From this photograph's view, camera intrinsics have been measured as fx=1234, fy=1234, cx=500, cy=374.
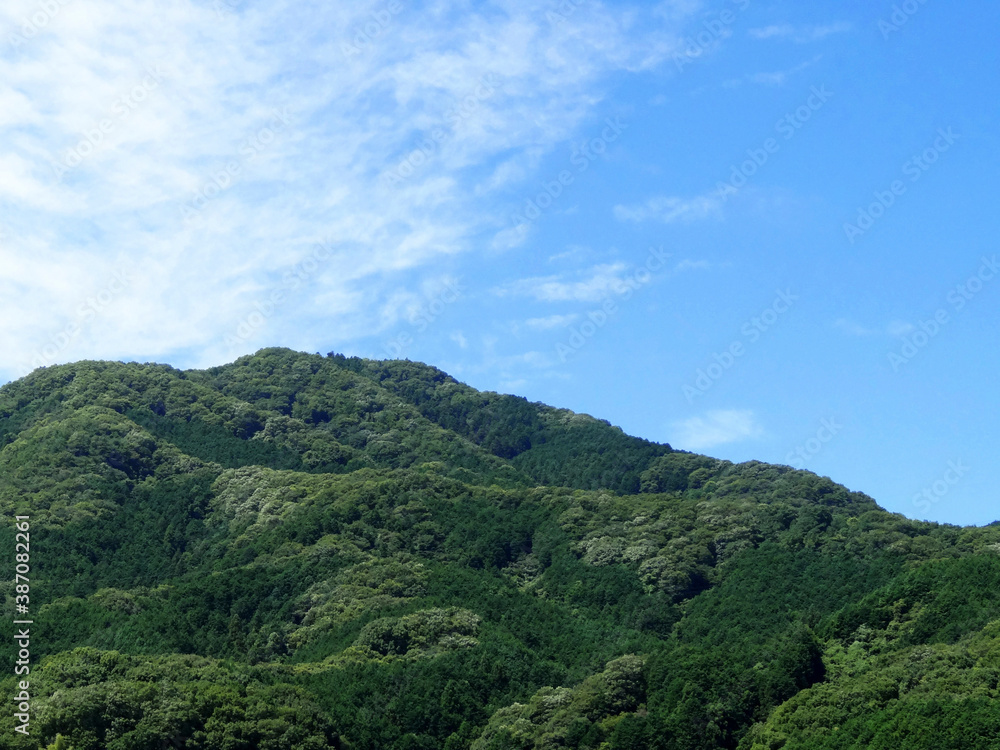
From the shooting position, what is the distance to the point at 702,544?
114062 millimetres

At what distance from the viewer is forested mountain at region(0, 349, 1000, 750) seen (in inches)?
2822

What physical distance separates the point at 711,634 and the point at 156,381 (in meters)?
96.6

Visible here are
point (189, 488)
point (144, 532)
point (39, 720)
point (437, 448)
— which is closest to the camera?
point (39, 720)

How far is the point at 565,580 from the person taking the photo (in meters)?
112

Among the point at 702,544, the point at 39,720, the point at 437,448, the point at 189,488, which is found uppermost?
the point at 437,448

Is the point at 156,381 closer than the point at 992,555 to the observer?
No

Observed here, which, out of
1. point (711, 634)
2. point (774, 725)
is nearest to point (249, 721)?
point (774, 725)

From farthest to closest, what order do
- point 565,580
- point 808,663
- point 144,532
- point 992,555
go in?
point 144,532
point 565,580
point 992,555
point 808,663

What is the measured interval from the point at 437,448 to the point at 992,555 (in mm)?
83777

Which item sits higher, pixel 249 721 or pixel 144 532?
pixel 144 532

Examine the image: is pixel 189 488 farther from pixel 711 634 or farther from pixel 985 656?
pixel 985 656

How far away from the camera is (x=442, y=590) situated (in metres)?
103

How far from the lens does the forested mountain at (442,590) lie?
71688mm

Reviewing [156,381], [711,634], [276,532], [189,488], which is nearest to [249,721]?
[711,634]
